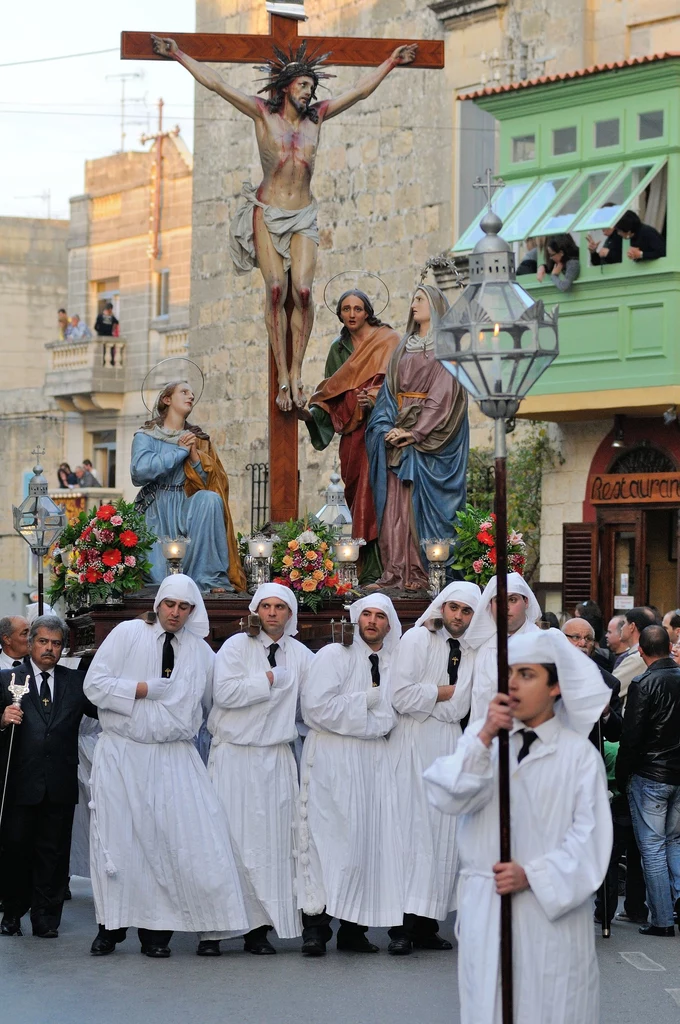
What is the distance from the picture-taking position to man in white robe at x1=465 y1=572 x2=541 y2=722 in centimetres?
1006

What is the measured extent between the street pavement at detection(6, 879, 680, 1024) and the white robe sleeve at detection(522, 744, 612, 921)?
2.46 m

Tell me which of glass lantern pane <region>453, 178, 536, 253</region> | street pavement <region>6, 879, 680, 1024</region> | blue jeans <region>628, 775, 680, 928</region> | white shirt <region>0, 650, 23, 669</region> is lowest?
street pavement <region>6, 879, 680, 1024</region>

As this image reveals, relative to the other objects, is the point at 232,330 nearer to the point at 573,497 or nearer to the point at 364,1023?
the point at 573,497

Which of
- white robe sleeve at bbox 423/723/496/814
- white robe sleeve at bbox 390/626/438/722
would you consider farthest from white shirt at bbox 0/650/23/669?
white robe sleeve at bbox 423/723/496/814

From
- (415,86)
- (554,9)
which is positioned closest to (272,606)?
(554,9)

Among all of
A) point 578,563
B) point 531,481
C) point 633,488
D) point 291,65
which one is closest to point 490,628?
point 291,65

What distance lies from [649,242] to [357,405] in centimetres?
952

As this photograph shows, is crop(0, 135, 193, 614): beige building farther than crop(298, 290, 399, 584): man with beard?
Yes

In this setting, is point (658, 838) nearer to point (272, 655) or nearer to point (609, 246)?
point (272, 655)

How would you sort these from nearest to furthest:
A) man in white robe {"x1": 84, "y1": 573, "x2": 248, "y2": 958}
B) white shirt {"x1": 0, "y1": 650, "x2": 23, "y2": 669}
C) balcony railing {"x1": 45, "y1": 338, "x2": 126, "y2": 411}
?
man in white robe {"x1": 84, "y1": 573, "x2": 248, "y2": 958}
white shirt {"x1": 0, "y1": 650, "x2": 23, "y2": 669}
balcony railing {"x1": 45, "y1": 338, "x2": 126, "y2": 411}

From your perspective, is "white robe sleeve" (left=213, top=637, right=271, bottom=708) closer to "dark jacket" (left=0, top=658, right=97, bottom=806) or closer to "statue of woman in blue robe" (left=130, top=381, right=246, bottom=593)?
"dark jacket" (left=0, top=658, right=97, bottom=806)

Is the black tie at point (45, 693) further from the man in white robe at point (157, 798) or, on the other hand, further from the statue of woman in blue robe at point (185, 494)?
the statue of woman in blue robe at point (185, 494)

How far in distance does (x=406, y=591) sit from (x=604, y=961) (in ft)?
11.0

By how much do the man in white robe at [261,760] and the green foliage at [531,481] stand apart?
13738mm
